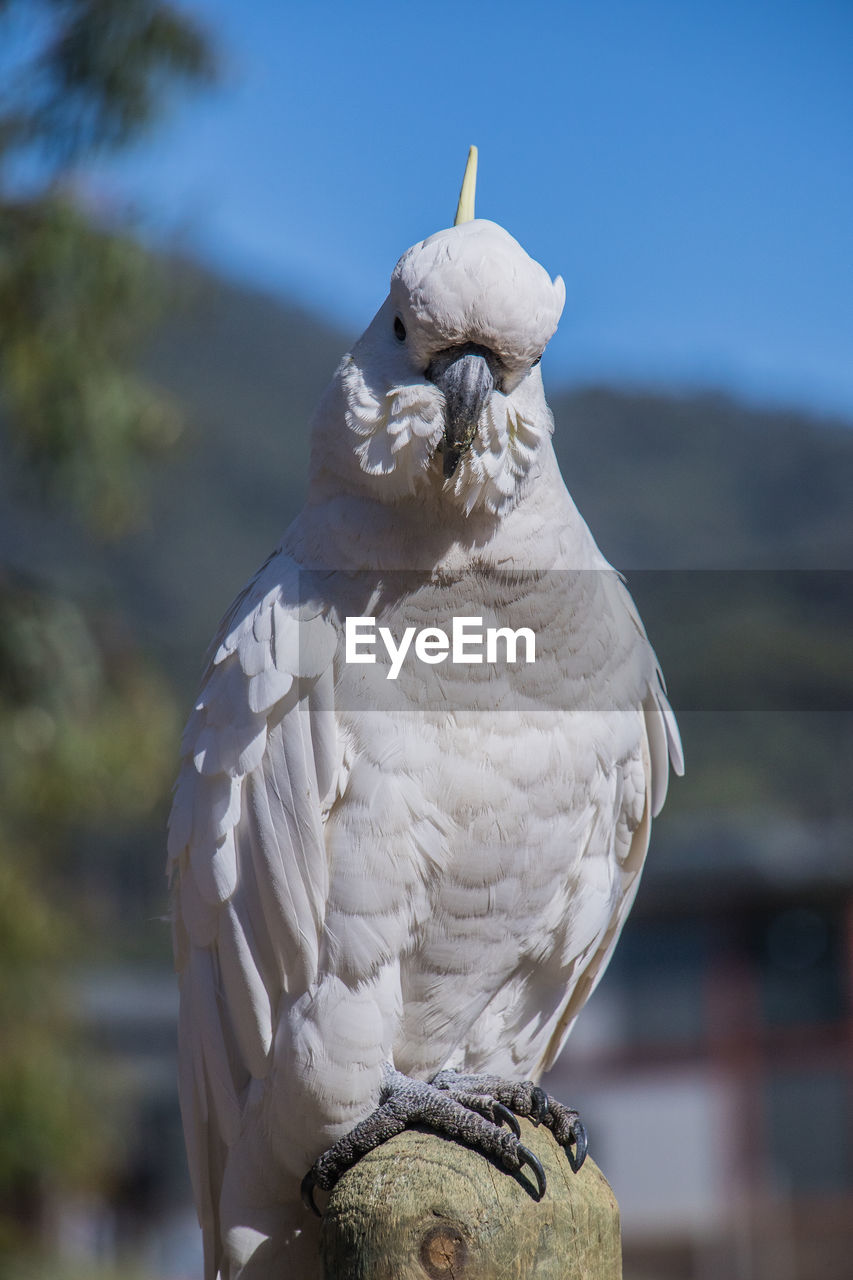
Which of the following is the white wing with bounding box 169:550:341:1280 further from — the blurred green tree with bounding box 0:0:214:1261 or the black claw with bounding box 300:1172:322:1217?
the blurred green tree with bounding box 0:0:214:1261

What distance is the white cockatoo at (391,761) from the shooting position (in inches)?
→ 73.5

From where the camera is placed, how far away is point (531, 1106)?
182 cm

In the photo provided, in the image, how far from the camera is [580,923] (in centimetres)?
217

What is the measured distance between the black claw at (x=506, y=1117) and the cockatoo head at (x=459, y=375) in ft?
2.87

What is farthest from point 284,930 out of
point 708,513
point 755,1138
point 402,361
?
point 708,513

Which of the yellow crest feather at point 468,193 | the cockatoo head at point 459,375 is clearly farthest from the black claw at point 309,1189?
the yellow crest feather at point 468,193

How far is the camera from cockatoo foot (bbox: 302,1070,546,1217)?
1.63 metres

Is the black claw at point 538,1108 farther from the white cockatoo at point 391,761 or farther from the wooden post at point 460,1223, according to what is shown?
the wooden post at point 460,1223

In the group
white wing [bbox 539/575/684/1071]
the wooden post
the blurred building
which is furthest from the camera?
the blurred building

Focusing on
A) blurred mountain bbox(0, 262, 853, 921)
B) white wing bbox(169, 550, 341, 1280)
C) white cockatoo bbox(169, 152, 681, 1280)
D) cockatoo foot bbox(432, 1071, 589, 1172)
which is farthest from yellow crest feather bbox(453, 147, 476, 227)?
blurred mountain bbox(0, 262, 853, 921)

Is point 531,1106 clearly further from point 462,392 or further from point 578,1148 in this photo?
point 462,392

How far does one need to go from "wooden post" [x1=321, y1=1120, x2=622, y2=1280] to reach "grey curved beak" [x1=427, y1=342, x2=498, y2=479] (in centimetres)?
96

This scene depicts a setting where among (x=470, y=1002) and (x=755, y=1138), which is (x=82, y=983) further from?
(x=755, y=1138)

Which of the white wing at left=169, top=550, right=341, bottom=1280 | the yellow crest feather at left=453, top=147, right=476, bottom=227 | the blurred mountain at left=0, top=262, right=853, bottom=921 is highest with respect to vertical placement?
the blurred mountain at left=0, top=262, right=853, bottom=921
